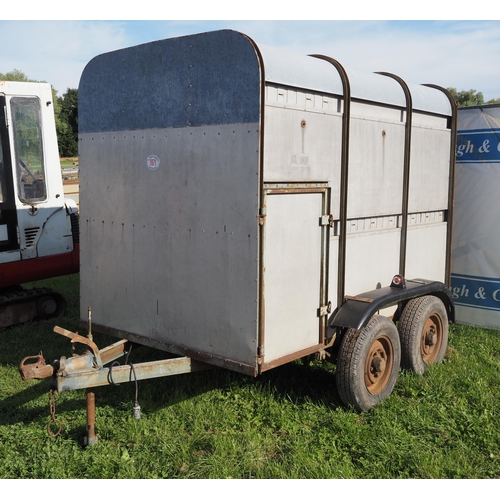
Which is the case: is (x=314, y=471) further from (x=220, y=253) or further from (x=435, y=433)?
(x=220, y=253)

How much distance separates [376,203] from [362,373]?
1.59 meters

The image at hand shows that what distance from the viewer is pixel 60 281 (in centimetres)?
1038

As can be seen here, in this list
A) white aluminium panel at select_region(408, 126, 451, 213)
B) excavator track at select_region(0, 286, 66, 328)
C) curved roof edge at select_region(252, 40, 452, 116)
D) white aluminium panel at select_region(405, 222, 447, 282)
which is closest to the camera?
curved roof edge at select_region(252, 40, 452, 116)

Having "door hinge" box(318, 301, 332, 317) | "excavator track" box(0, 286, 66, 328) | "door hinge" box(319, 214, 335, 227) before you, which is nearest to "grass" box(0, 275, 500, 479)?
"door hinge" box(318, 301, 332, 317)

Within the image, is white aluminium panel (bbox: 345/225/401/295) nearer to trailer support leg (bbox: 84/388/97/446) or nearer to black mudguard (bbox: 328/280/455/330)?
black mudguard (bbox: 328/280/455/330)

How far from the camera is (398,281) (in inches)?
226

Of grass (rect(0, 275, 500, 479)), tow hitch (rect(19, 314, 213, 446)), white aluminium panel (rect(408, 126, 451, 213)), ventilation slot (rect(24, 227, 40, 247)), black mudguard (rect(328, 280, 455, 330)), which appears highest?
white aluminium panel (rect(408, 126, 451, 213))

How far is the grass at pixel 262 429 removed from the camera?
4.25 m

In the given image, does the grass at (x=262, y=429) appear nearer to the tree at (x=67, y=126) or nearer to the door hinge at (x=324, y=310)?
the door hinge at (x=324, y=310)

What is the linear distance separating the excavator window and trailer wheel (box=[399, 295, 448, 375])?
191 inches

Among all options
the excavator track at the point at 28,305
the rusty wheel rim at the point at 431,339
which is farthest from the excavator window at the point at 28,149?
the rusty wheel rim at the point at 431,339

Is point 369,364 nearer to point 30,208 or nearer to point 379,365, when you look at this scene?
point 379,365

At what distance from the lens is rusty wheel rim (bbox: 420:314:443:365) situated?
20.0 ft

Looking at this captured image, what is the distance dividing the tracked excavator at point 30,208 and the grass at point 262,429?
6.16 feet
